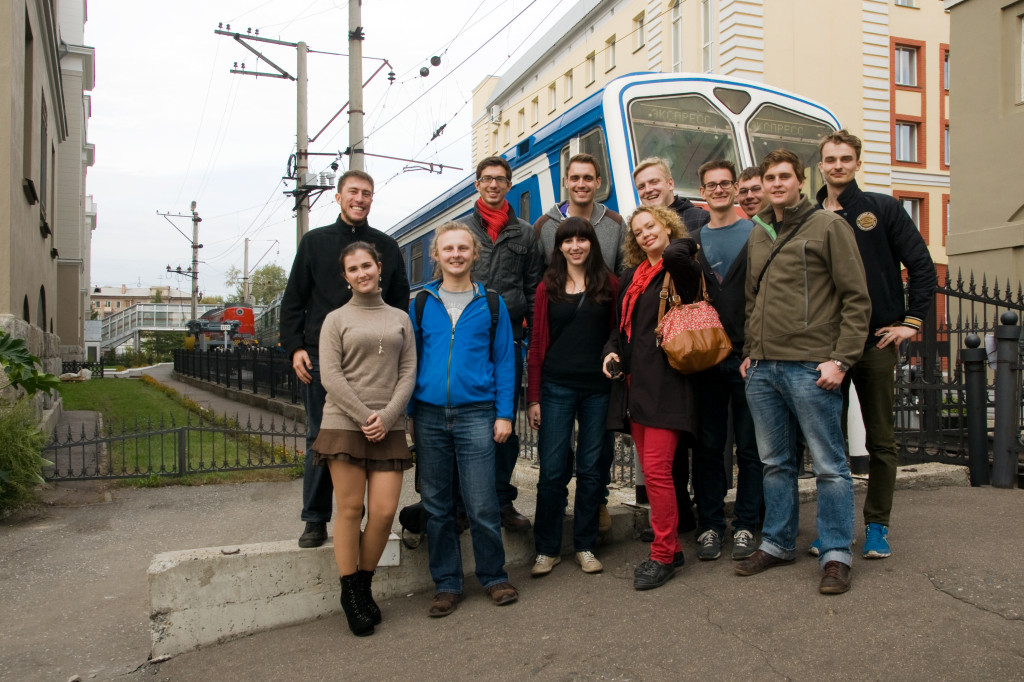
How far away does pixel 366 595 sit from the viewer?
13.4 feet

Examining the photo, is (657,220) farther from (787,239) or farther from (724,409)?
(724,409)

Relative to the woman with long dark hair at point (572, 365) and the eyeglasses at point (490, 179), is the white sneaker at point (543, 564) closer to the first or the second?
the woman with long dark hair at point (572, 365)

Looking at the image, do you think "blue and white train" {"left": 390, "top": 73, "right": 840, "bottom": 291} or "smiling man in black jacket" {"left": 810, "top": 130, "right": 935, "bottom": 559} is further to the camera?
"blue and white train" {"left": 390, "top": 73, "right": 840, "bottom": 291}

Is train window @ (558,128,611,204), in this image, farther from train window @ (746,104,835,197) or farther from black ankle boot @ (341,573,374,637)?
black ankle boot @ (341,573,374,637)

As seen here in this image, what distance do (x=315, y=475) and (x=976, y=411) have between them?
5.00 meters

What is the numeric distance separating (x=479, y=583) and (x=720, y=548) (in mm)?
1334

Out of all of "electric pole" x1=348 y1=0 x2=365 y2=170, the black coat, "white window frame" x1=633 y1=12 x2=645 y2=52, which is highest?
"white window frame" x1=633 y1=12 x2=645 y2=52

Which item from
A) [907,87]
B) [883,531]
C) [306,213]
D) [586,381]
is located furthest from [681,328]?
[907,87]

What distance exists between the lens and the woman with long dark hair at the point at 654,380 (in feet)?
13.4

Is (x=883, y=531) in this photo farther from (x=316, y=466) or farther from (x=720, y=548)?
(x=316, y=466)

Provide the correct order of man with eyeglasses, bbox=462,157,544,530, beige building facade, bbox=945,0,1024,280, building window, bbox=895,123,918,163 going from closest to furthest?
man with eyeglasses, bbox=462,157,544,530 < beige building facade, bbox=945,0,1024,280 < building window, bbox=895,123,918,163

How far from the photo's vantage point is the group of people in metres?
3.90

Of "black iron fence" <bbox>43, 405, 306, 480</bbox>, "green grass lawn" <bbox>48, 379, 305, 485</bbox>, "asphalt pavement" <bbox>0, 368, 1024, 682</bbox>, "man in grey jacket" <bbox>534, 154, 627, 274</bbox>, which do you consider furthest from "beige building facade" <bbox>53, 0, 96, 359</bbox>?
"man in grey jacket" <bbox>534, 154, 627, 274</bbox>

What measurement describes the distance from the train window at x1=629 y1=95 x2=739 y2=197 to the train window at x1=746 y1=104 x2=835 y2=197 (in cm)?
34
